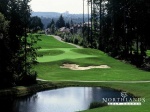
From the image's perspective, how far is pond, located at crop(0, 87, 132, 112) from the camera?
36344 mm

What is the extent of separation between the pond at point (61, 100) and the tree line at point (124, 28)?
99.8 feet

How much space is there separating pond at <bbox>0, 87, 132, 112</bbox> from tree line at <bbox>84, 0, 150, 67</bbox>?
30.4 m

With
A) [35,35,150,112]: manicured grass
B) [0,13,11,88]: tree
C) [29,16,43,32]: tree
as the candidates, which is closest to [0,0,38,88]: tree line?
[0,13,11,88]: tree

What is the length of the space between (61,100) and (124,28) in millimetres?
49289

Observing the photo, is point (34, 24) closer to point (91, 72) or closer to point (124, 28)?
point (91, 72)

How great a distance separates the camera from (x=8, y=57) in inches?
1836

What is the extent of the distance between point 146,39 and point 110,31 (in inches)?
413

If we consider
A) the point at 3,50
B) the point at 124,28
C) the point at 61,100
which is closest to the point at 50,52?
the point at 124,28

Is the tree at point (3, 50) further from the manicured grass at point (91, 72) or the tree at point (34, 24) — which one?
the manicured grass at point (91, 72)

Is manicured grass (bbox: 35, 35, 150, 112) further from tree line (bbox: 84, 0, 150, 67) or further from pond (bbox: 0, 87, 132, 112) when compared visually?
tree line (bbox: 84, 0, 150, 67)

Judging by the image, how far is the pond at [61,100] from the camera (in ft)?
119

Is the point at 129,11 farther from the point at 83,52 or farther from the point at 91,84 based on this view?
the point at 91,84

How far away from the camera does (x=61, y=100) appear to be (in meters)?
40.5

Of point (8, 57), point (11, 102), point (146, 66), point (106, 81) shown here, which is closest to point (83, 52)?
point (146, 66)
